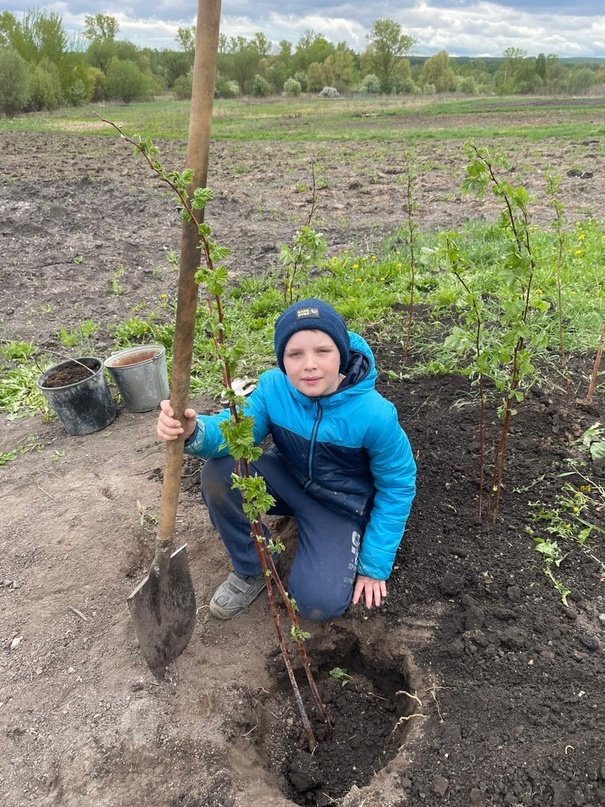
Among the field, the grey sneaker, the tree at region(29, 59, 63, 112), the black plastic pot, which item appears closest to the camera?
the field

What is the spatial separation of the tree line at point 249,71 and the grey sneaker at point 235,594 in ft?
122

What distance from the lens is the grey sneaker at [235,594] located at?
2.48m

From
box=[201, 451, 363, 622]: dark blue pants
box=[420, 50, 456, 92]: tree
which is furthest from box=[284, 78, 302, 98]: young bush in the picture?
box=[201, 451, 363, 622]: dark blue pants

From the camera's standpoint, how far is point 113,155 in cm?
1402

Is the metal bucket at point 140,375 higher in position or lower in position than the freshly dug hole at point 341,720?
higher

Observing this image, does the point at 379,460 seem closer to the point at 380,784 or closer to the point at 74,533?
the point at 380,784

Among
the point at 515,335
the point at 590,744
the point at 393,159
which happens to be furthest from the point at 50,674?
the point at 393,159

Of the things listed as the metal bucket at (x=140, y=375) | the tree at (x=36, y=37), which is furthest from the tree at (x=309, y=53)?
the metal bucket at (x=140, y=375)

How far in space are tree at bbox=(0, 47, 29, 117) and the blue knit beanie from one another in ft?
120

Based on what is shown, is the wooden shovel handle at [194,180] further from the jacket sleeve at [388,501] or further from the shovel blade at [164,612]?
the jacket sleeve at [388,501]

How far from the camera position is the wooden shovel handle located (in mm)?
1405

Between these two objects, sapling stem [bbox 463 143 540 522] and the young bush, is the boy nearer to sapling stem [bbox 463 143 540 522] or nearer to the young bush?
sapling stem [bbox 463 143 540 522]

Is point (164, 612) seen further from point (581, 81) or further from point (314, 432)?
point (581, 81)

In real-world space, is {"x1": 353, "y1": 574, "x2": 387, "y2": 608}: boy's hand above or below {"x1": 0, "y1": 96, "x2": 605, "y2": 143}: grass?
below
